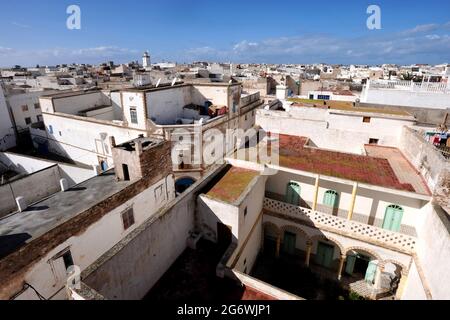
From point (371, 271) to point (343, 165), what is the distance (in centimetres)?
676

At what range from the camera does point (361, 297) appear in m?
15.3

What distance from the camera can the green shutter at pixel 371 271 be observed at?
15797 mm

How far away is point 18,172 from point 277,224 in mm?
25169

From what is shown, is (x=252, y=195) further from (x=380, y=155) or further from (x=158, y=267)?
(x=380, y=155)

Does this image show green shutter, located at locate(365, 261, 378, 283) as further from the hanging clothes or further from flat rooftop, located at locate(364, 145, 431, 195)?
the hanging clothes

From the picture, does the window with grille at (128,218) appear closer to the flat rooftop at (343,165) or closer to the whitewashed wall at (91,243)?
the whitewashed wall at (91,243)

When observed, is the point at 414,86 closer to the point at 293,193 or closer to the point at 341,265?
the point at 293,193

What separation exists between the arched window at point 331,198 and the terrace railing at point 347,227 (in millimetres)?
1420

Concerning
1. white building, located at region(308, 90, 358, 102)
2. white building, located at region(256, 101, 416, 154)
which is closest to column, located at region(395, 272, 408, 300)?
white building, located at region(256, 101, 416, 154)

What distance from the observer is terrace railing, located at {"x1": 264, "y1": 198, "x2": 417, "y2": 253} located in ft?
44.7

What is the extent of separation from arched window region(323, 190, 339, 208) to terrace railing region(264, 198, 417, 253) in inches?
55.9

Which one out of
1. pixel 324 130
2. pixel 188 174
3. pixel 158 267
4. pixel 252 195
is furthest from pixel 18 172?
pixel 324 130

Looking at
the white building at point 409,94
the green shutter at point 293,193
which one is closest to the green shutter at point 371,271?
the green shutter at point 293,193

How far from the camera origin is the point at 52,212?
1262 centimetres
